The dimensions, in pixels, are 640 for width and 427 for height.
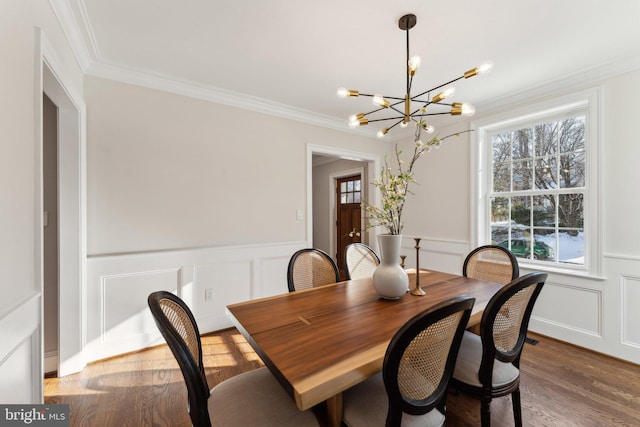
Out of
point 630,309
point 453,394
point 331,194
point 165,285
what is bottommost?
point 453,394

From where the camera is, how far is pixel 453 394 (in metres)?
1.87

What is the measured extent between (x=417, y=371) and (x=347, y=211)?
449 centimetres

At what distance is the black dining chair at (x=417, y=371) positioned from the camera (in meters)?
0.87

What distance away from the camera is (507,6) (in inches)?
64.4

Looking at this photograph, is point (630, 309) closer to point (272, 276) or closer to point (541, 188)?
point (541, 188)

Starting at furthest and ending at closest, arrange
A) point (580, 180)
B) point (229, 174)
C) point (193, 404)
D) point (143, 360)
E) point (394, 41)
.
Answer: point (229, 174) → point (580, 180) → point (143, 360) → point (394, 41) → point (193, 404)

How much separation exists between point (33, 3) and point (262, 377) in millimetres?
2013

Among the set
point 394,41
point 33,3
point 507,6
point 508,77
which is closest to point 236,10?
point 33,3

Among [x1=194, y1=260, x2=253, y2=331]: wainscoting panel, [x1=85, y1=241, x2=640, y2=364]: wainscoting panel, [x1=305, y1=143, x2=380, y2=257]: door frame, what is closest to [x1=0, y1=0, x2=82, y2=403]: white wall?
[x1=85, y1=241, x2=640, y2=364]: wainscoting panel

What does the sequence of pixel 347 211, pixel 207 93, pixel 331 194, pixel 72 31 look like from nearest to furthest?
1. pixel 72 31
2. pixel 207 93
3. pixel 347 211
4. pixel 331 194

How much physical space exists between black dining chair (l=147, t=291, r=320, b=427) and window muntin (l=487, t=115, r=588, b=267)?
3042mm

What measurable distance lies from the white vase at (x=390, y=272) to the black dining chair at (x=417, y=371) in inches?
21.5

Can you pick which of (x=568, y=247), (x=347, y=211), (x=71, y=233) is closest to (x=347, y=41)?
(x=71, y=233)

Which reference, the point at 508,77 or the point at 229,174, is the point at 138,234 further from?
the point at 508,77
